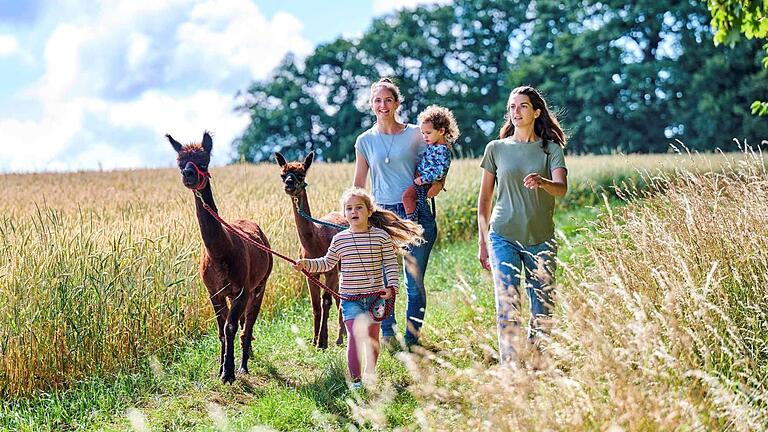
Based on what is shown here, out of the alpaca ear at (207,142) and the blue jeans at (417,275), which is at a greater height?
the alpaca ear at (207,142)

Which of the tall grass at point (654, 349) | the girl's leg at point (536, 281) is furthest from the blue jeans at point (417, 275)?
the girl's leg at point (536, 281)

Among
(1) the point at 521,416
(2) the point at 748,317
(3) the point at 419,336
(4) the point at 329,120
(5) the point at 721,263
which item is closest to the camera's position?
(1) the point at 521,416

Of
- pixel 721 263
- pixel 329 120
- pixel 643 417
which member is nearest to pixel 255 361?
pixel 721 263

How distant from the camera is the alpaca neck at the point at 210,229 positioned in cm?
694

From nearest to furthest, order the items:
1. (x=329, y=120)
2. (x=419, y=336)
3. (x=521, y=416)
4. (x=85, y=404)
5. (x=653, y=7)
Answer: (x=521, y=416), (x=85, y=404), (x=419, y=336), (x=653, y=7), (x=329, y=120)

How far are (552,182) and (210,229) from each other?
2.72m

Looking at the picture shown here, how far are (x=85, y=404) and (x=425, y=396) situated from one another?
2.64 metres

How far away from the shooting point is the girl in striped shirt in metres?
6.34

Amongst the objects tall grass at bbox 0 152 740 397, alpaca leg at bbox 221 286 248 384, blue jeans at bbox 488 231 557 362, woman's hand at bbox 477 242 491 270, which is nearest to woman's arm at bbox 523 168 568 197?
blue jeans at bbox 488 231 557 362

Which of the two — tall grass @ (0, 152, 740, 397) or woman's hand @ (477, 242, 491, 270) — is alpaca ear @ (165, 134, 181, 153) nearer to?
tall grass @ (0, 152, 740, 397)

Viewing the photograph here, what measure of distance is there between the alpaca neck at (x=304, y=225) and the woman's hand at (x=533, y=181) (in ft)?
8.13

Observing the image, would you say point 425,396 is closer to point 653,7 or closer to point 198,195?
Answer: point 198,195

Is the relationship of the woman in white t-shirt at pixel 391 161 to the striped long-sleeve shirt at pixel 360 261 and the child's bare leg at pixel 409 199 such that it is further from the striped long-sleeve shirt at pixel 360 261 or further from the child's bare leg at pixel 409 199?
the striped long-sleeve shirt at pixel 360 261

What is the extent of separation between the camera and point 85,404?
6.65 metres
